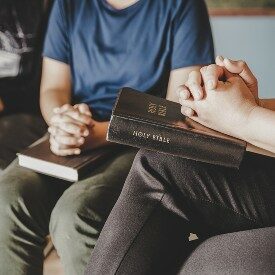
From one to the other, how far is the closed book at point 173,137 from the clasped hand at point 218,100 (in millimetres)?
22

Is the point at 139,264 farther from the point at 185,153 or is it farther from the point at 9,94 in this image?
the point at 9,94

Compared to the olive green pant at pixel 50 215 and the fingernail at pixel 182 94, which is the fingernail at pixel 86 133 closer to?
the olive green pant at pixel 50 215

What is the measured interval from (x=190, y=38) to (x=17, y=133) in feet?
1.81

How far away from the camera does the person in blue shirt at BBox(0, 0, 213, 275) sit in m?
1.00

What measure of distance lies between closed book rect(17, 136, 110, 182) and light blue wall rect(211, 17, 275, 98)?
1.66 meters

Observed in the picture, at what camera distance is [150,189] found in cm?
85

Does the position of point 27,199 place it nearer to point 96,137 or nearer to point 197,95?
point 96,137

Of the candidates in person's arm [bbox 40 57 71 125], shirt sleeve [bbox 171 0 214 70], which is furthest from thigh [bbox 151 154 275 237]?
person's arm [bbox 40 57 71 125]

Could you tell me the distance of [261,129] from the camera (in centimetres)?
83

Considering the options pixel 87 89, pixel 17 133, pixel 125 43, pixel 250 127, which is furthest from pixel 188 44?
pixel 17 133

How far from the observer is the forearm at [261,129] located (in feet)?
2.69

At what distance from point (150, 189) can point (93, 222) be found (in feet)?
0.69

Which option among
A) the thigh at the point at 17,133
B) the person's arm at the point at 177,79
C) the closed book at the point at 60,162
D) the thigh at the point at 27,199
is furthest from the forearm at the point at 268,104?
the thigh at the point at 17,133

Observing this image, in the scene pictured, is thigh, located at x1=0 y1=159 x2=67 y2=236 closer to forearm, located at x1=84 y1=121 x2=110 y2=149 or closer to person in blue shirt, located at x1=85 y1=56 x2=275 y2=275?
forearm, located at x1=84 y1=121 x2=110 y2=149
